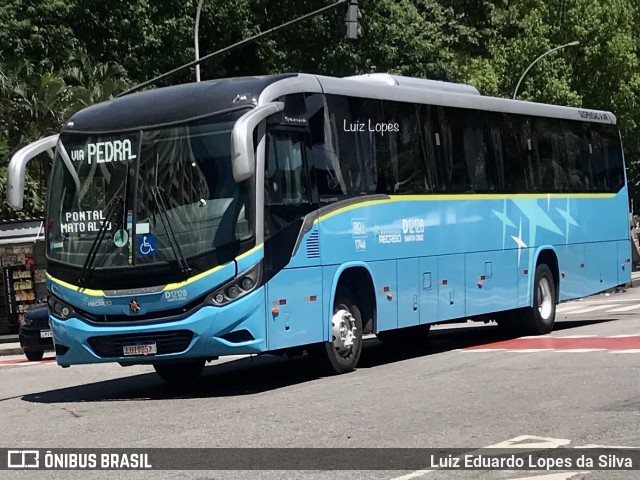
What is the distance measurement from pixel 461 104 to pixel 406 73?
26699 mm

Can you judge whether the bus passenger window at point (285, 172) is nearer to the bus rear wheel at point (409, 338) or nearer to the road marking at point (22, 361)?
the bus rear wheel at point (409, 338)

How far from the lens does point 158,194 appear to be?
1475 centimetres

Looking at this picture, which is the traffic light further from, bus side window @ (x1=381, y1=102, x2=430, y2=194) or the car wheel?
bus side window @ (x1=381, y1=102, x2=430, y2=194)

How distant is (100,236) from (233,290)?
5.28 ft

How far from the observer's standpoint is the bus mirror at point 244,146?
538 inches

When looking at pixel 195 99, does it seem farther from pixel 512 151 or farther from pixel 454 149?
pixel 512 151

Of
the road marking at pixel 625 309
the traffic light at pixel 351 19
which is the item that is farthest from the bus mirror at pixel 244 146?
the road marking at pixel 625 309

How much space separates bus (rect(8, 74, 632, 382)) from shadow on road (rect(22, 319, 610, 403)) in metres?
0.44

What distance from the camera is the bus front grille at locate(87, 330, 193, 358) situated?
14.6 metres

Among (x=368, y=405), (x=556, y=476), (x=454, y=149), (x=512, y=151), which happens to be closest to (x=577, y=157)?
(x=512, y=151)

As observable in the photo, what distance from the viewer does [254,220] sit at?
571 inches

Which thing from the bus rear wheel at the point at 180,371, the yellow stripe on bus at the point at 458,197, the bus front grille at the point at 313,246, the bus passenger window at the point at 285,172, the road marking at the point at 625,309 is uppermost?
the bus passenger window at the point at 285,172

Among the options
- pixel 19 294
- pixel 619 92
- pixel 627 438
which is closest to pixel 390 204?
pixel 627 438

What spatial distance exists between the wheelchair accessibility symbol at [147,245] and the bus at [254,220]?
1.0 inches
